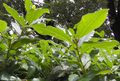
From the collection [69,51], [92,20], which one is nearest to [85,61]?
[69,51]

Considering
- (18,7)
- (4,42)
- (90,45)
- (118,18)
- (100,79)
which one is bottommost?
(100,79)

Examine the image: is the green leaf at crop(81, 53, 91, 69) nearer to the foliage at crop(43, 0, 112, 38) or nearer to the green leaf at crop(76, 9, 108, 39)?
the green leaf at crop(76, 9, 108, 39)

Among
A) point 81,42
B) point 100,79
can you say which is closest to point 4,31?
point 81,42

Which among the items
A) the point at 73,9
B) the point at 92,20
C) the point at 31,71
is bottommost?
the point at 31,71

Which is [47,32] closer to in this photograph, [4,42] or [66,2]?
[4,42]

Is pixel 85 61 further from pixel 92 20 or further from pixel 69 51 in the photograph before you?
pixel 92 20

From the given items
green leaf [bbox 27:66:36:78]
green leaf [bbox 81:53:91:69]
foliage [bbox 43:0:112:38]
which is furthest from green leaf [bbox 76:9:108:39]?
foliage [bbox 43:0:112:38]

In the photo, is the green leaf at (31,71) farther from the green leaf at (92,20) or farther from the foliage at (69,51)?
the green leaf at (92,20)

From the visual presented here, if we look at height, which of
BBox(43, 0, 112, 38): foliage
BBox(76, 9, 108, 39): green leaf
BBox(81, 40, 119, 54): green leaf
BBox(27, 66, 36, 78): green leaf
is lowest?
BBox(27, 66, 36, 78): green leaf

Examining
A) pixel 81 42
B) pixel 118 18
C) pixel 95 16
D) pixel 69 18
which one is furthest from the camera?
pixel 69 18

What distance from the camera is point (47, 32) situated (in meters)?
0.48

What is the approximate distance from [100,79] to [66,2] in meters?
8.38

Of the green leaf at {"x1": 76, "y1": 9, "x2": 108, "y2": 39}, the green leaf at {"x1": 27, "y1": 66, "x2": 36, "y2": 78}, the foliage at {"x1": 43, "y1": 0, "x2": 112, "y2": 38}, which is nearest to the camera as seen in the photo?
the green leaf at {"x1": 76, "y1": 9, "x2": 108, "y2": 39}

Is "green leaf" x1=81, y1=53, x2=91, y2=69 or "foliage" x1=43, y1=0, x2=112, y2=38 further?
"foliage" x1=43, y1=0, x2=112, y2=38
